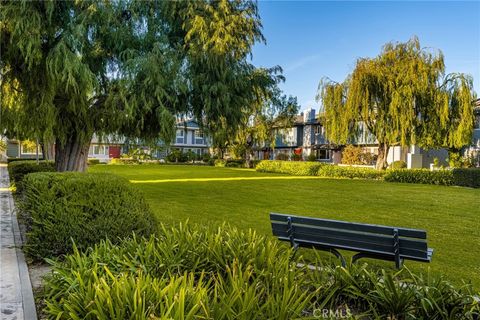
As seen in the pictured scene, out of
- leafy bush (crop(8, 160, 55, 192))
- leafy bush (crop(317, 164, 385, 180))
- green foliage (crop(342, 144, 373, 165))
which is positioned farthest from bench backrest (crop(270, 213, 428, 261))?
green foliage (crop(342, 144, 373, 165))

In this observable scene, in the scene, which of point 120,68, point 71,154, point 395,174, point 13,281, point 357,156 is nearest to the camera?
point 13,281

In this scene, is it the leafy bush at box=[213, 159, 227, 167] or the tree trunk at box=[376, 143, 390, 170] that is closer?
the tree trunk at box=[376, 143, 390, 170]

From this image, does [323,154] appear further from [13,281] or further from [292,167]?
[13,281]

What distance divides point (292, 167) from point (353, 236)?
1120 inches

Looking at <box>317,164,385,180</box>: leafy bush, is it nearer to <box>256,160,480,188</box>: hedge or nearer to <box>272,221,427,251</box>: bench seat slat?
<box>256,160,480,188</box>: hedge

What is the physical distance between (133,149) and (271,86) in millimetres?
4910

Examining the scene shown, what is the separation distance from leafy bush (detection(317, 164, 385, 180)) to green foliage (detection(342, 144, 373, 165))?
6657 millimetres

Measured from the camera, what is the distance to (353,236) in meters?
4.82

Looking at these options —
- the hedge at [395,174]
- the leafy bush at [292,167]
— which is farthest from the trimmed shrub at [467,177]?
the leafy bush at [292,167]

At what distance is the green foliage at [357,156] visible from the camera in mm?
35500

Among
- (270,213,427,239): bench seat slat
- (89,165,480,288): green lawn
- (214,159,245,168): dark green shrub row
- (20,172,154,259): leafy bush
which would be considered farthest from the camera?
(214,159,245,168): dark green shrub row

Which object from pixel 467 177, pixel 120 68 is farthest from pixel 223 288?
pixel 467 177

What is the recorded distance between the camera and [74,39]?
8.98 m

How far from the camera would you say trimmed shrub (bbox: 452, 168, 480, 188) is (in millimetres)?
21469
